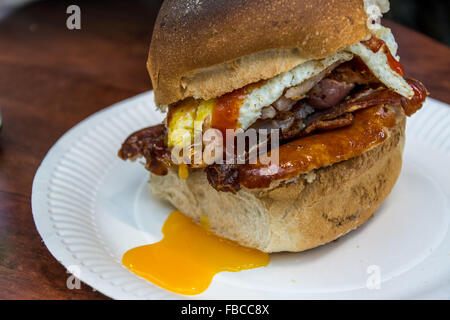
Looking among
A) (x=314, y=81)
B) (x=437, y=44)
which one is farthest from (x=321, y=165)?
(x=437, y=44)

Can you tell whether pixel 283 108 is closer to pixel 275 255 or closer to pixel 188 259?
pixel 275 255

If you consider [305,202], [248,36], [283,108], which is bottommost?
[305,202]

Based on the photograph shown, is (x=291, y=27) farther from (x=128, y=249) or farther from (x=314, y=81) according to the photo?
(x=128, y=249)

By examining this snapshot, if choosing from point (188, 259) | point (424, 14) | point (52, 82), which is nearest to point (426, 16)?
point (424, 14)

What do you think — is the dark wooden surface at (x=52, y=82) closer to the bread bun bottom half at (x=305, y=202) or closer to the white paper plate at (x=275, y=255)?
the white paper plate at (x=275, y=255)

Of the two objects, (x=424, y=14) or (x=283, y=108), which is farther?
(x=424, y=14)

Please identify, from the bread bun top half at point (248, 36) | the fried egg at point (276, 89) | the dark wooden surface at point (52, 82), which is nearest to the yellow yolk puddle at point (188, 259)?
the dark wooden surface at point (52, 82)
